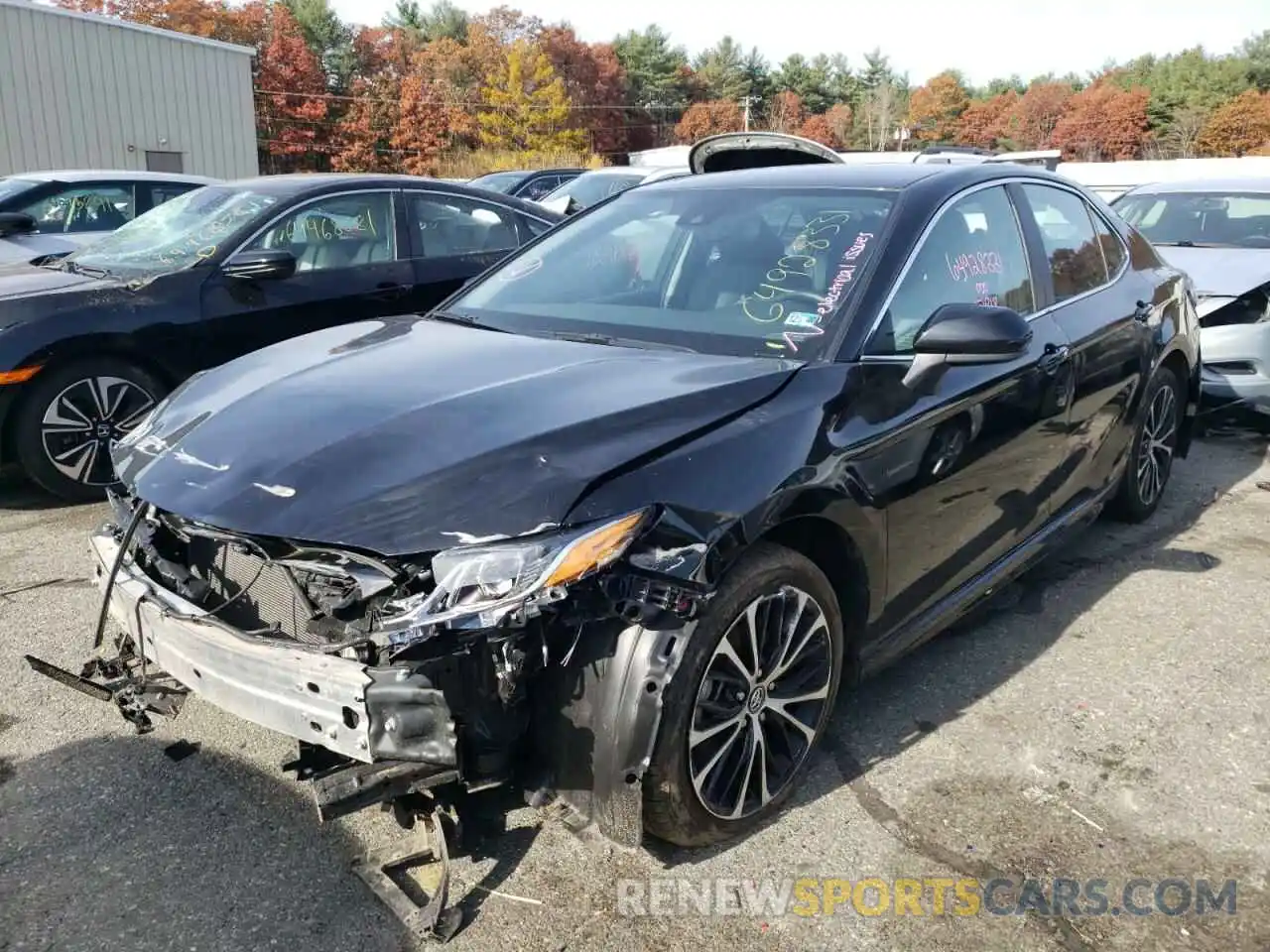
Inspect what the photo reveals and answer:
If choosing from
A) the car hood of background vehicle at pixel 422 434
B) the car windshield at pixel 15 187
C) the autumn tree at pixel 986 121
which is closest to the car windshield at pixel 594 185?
the car windshield at pixel 15 187

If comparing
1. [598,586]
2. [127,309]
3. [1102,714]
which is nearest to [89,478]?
[127,309]

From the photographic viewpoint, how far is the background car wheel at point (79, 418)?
4898 millimetres

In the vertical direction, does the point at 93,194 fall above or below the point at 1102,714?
above

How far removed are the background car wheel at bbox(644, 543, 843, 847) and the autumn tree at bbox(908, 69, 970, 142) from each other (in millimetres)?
85862

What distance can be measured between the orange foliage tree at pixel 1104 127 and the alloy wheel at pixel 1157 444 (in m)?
73.4

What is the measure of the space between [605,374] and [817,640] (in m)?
0.91

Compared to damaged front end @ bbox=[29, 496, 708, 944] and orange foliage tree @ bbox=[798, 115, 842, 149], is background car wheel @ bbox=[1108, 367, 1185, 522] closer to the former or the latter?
damaged front end @ bbox=[29, 496, 708, 944]

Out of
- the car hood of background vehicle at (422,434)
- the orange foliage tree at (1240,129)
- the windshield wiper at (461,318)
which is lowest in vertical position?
the car hood of background vehicle at (422,434)

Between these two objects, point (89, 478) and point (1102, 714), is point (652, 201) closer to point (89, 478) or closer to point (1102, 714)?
point (1102, 714)

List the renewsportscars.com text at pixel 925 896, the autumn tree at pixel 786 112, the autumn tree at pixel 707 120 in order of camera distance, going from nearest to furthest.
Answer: the renewsportscars.com text at pixel 925 896
the autumn tree at pixel 707 120
the autumn tree at pixel 786 112

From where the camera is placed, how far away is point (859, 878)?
249 cm

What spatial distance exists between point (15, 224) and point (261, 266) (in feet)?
13.0

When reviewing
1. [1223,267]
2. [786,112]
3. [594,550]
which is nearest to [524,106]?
[786,112]

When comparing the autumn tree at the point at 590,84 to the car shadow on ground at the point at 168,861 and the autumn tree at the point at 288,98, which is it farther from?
the car shadow on ground at the point at 168,861
